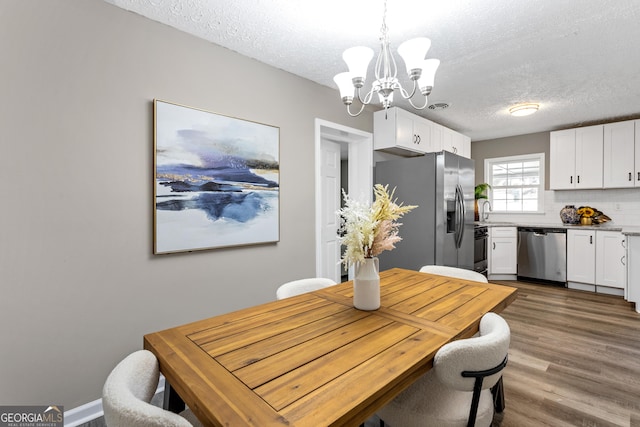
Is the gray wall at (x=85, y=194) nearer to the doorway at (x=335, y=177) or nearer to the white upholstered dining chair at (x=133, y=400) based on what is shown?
the white upholstered dining chair at (x=133, y=400)

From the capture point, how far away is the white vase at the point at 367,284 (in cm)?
139

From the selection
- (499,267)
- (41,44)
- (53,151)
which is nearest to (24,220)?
(53,151)

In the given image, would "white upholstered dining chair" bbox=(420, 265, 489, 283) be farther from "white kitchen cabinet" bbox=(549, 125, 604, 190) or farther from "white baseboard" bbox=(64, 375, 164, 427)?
"white kitchen cabinet" bbox=(549, 125, 604, 190)

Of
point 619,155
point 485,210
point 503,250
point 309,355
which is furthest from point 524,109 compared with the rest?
point 309,355

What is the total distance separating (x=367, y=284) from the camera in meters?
1.40

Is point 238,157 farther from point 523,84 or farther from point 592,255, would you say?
point 592,255

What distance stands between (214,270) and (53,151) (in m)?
1.21

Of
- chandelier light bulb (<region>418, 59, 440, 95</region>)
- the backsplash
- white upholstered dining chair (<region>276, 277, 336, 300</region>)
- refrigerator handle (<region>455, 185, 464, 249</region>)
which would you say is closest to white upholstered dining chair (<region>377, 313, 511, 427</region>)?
white upholstered dining chair (<region>276, 277, 336, 300</region>)

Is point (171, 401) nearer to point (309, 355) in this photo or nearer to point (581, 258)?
point (309, 355)

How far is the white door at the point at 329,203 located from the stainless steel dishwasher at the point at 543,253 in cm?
321

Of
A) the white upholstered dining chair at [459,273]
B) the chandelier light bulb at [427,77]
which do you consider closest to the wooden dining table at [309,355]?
the white upholstered dining chair at [459,273]

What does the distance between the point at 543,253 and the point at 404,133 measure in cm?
307

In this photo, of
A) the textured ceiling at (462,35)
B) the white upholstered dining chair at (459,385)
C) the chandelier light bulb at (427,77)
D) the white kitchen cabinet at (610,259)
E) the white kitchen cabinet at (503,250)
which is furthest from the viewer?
the white kitchen cabinet at (503,250)

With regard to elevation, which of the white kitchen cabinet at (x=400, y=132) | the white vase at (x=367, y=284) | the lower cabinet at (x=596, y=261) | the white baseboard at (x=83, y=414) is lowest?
the white baseboard at (x=83, y=414)
